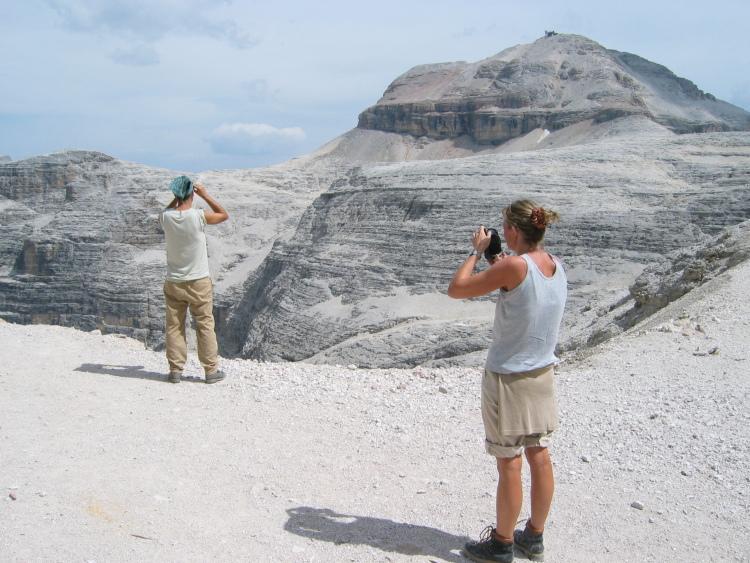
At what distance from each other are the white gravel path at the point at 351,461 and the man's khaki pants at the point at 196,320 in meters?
0.26

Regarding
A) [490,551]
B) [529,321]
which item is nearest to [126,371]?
[490,551]

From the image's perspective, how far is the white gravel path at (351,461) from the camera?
353cm

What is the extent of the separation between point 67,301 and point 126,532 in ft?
120

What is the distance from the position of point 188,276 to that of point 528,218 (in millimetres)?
4028

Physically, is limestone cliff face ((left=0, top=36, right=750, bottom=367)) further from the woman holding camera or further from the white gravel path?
the woman holding camera

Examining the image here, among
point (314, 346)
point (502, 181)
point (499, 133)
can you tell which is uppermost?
point (499, 133)

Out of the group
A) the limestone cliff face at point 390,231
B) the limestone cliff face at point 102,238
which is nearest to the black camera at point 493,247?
the limestone cliff face at point 390,231

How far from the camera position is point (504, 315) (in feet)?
10.8

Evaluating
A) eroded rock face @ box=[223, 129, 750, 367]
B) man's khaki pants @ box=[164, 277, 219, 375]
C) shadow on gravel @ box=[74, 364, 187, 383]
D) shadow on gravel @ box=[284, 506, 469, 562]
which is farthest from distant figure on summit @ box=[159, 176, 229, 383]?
eroded rock face @ box=[223, 129, 750, 367]

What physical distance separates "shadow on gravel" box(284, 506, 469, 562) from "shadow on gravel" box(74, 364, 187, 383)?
3064 millimetres

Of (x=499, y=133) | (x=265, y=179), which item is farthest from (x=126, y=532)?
(x=499, y=133)

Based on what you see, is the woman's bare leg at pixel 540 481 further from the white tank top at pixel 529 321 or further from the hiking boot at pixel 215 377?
the hiking boot at pixel 215 377

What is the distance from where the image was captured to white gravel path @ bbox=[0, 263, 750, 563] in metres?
3.53

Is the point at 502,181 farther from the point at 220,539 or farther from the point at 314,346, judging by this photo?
the point at 220,539
